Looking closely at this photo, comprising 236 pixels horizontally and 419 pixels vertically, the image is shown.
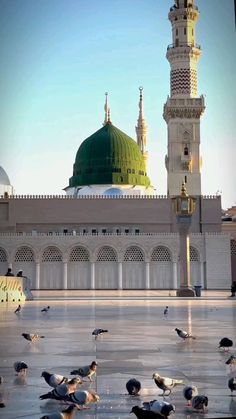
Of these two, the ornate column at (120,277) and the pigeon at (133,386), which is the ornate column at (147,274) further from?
the pigeon at (133,386)

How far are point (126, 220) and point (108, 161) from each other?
25.2 ft

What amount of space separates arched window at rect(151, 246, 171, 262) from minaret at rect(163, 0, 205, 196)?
4.80 m

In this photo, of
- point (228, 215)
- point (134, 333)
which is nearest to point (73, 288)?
point (228, 215)

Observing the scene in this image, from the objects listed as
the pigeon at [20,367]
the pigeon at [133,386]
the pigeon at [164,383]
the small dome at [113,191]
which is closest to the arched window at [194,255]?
the small dome at [113,191]

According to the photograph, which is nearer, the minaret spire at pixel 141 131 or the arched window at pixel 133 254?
the arched window at pixel 133 254

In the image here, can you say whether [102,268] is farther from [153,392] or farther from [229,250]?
[153,392]

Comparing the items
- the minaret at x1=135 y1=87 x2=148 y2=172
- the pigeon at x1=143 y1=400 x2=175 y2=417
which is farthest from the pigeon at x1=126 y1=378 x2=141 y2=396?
the minaret at x1=135 y1=87 x2=148 y2=172

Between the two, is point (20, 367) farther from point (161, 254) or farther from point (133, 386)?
point (161, 254)

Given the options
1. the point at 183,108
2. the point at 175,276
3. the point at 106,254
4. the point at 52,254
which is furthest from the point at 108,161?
the point at 175,276

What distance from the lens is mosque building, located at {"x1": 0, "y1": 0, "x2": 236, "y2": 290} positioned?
32156 mm

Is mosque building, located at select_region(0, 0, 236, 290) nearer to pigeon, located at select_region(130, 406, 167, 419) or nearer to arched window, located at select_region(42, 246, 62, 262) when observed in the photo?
arched window, located at select_region(42, 246, 62, 262)

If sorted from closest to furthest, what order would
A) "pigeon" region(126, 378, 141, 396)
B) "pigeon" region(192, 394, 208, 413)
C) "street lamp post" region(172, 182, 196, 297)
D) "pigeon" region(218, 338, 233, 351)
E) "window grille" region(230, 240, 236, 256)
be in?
"pigeon" region(192, 394, 208, 413) < "pigeon" region(126, 378, 141, 396) < "pigeon" region(218, 338, 233, 351) < "street lamp post" region(172, 182, 196, 297) < "window grille" region(230, 240, 236, 256)

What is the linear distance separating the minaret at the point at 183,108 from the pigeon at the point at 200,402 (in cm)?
3310

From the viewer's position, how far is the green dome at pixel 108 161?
1652 inches
